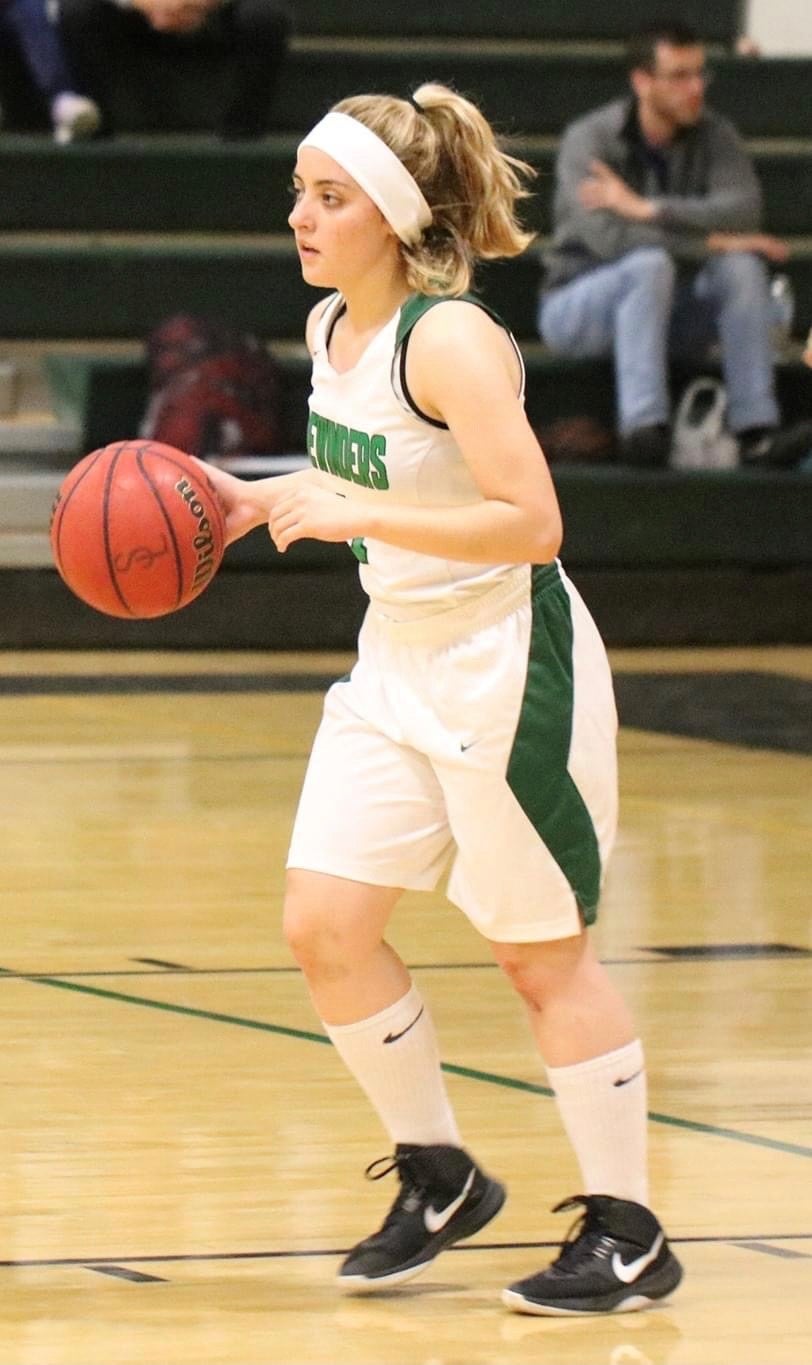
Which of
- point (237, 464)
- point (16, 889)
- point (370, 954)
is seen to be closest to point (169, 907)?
point (16, 889)

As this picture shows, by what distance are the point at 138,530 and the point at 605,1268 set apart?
103 cm

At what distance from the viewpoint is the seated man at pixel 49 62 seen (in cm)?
912

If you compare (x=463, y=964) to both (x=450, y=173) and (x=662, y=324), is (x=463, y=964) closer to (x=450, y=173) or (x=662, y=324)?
(x=450, y=173)

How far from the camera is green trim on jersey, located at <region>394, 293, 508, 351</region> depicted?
2764 millimetres

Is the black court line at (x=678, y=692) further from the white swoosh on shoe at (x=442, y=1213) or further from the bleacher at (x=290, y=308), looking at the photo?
the white swoosh on shoe at (x=442, y=1213)

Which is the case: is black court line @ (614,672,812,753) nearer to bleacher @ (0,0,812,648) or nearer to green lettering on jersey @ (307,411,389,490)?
bleacher @ (0,0,812,648)

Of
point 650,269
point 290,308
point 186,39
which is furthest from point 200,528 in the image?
point 186,39

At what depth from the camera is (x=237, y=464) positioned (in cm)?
828

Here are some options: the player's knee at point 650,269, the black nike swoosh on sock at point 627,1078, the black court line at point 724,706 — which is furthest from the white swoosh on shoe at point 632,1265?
the player's knee at point 650,269

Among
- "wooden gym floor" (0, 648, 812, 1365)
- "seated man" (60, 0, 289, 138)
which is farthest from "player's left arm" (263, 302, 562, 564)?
"seated man" (60, 0, 289, 138)

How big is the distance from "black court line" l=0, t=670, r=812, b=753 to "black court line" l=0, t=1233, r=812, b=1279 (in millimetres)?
3971

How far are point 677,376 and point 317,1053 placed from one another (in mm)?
5427

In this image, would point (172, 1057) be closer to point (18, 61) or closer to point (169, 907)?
point (169, 907)

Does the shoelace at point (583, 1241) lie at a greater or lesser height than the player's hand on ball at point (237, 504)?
lesser
